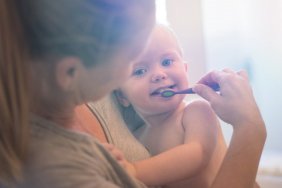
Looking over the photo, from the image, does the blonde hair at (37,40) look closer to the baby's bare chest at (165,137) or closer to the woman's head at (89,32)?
the woman's head at (89,32)

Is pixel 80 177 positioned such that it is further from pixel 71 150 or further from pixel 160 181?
pixel 160 181

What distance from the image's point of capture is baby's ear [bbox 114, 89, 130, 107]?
2.75 ft

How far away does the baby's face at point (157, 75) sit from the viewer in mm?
778

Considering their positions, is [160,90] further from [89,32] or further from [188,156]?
[89,32]

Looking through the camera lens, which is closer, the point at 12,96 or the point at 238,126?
the point at 12,96

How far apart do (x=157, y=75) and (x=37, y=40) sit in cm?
36

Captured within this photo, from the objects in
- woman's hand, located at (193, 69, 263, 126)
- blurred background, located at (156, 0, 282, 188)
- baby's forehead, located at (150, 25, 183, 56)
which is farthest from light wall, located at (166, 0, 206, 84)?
woman's hand, located at (193, 69, 263, 126)

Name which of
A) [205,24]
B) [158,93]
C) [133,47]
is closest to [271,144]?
[205,24]

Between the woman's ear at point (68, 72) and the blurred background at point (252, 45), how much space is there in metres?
0.61

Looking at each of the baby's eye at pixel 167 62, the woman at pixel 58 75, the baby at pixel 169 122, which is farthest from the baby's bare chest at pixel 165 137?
the woman at pixel 58 75

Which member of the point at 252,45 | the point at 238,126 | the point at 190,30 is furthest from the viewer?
the point at 190,30

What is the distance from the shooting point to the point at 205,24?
1132 millimetres

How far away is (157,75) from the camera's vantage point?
2.52ft

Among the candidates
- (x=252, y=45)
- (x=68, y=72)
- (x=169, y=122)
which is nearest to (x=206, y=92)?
(x=169, y=122)
